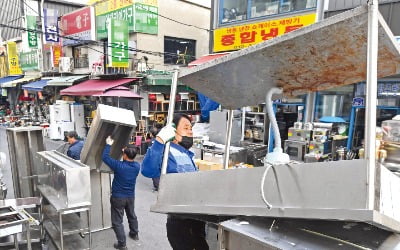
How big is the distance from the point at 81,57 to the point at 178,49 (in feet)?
18.6

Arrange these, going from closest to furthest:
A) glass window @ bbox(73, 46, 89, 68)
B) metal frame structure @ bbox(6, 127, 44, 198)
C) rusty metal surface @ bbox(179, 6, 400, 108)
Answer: rusty metal surface @ bbox(179, 6, 400, 108), metal frame structure @ bbox(6, 127, 44, 198), glass window @ bbox(73, 46, 89, 68)

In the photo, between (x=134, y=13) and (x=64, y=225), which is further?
(x=134, y=13)

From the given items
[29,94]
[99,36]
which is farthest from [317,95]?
[29,94]

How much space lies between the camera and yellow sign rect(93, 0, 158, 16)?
12.5m

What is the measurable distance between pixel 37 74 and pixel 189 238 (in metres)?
20.6

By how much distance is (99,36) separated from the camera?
1401 cm

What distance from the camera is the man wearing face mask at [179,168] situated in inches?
111

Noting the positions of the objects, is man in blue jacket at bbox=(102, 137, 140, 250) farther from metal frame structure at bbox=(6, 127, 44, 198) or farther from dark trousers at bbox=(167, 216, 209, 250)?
dark trousers at bbox=(167, 216, 209, 250)

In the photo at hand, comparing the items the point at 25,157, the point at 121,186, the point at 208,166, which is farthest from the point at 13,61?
the point at 121,186

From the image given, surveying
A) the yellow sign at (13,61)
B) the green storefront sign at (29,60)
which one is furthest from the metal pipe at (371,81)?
the yellow sign at (13,61)

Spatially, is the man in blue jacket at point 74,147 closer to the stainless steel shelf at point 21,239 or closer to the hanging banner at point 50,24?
the stainless steel shelf at point 21,239

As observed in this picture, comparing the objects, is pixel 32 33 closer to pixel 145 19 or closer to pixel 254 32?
pixel 145 19

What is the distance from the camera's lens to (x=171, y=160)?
9.46ft

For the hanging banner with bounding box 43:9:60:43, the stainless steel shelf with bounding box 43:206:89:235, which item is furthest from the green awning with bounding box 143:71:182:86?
the stainless steel shelf with bounding box 43:206:89:235
